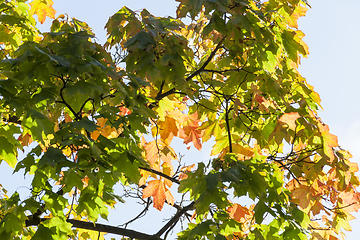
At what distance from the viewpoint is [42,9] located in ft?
16.5

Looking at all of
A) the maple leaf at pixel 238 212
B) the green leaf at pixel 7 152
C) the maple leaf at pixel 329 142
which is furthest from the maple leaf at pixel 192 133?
the green leaf at pixel 7 152

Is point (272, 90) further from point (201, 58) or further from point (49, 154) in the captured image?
point (49, 154)

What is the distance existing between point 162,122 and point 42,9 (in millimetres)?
2833

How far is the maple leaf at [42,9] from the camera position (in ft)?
16.4

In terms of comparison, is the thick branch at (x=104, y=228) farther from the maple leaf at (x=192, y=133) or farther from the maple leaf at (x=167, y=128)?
the maple leaf at (x=192, y=133)

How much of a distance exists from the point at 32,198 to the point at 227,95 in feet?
6.80

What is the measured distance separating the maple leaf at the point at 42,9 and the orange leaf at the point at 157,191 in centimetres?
311

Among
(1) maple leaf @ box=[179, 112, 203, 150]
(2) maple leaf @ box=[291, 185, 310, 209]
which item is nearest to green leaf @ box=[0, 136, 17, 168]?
(1) maple leaf @ box=[179, 112, 203, 150]

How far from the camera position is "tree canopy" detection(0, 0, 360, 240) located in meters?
2.23

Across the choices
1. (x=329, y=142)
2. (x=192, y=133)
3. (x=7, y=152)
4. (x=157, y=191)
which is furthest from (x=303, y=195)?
(x=7, y=152)

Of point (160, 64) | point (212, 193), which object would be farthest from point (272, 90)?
point (212, 193)

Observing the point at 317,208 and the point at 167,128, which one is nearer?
the point at 317,208

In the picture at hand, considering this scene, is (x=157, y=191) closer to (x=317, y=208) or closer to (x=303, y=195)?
(x=303, y=195)

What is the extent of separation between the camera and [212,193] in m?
2.33
